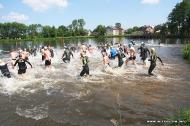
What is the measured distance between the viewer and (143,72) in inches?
841

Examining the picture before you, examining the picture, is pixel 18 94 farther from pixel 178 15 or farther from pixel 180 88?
pixel 178 15

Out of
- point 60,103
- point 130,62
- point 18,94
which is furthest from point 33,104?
point 130,62

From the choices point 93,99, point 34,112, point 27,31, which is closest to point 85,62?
point 93,99

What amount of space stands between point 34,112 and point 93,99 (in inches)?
119

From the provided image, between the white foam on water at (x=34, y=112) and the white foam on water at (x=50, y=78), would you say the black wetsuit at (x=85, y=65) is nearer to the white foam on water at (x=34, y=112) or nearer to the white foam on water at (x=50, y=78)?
the white foam on water at (x=50, y=78)

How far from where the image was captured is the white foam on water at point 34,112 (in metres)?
11.7

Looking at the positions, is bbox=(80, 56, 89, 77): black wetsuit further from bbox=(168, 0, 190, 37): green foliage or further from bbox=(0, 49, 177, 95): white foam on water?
bbox=(168, 0, 190, 37): green foliage

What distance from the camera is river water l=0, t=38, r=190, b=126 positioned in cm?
1127

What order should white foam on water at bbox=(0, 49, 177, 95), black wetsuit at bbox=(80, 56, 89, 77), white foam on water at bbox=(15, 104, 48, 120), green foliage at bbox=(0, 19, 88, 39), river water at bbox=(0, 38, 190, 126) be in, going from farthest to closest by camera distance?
1. green foliage at bbox=(0, 19, 88, 39)
2. black wetsuit at bbox=(80, 56, 89, 77)
3. white foam on water at bbox=(0, 49, 177, 95)
4. white foam on water at bbox=(15, 104, 48, 120)
5. river water at bbox=(0, 38, 190, 126)

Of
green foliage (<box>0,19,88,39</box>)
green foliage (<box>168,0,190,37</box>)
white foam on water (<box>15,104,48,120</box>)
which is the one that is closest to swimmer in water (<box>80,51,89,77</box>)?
white foam on water (<box>15,104,48,120</box>)

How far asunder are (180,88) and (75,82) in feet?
20.1

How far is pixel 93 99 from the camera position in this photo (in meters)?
14.0

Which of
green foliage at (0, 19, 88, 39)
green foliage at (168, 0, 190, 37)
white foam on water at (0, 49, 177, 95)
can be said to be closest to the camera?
white foam on water at (0, 49, 177, 95)

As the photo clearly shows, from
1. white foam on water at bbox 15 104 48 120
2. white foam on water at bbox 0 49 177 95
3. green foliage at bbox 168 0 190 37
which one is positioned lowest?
white foam on water at bbox 15 104 48 120
